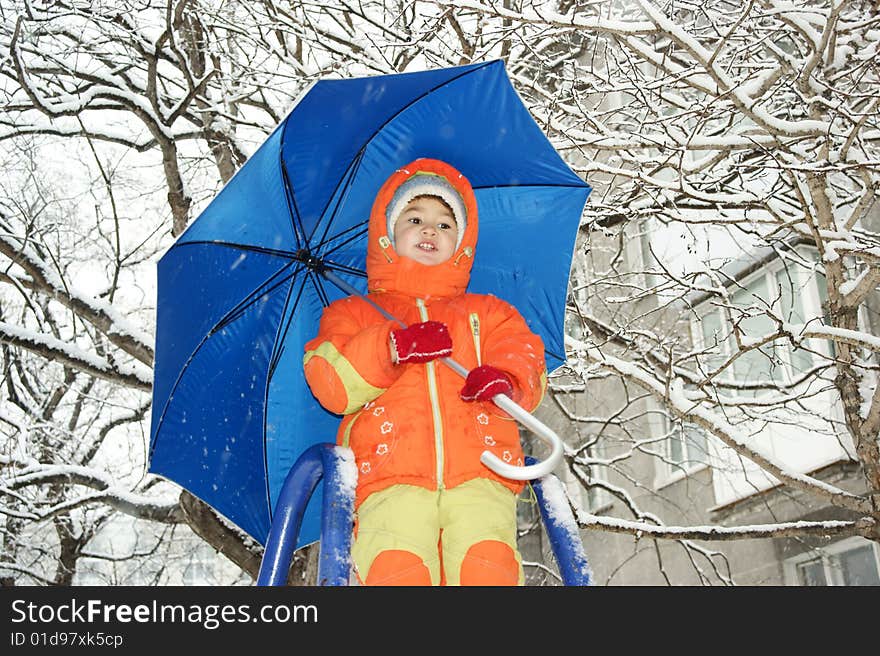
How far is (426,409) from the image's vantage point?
2.83 metres

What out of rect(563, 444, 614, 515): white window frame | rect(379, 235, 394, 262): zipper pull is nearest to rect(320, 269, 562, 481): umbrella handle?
rect(379, 235, 394, 262): zipper pull

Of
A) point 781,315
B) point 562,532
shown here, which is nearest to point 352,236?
point 562,532

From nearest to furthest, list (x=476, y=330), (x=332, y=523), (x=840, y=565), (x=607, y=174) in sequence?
(x=332, y=523) < (x=476, y=330) < (x=607, y=174) < (x=840, y=565)

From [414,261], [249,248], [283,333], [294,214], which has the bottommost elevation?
[283,333]

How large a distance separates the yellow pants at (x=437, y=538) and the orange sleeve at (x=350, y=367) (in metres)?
0.33

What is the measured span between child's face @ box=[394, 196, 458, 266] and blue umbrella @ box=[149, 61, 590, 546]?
22cm

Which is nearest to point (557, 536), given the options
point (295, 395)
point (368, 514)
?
point (368, 514)

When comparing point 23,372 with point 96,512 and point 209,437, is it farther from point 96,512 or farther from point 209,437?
point 209,437

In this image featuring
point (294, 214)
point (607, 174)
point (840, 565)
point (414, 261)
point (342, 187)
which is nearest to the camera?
point (414, 261)

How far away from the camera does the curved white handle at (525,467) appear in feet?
8.00

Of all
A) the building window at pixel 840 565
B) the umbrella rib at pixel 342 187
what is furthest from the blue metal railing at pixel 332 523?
the building window at pixel 840 565

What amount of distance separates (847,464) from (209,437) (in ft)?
23.0

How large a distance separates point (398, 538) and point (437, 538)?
143 millimetres

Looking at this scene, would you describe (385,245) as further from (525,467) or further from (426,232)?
(525,467)
